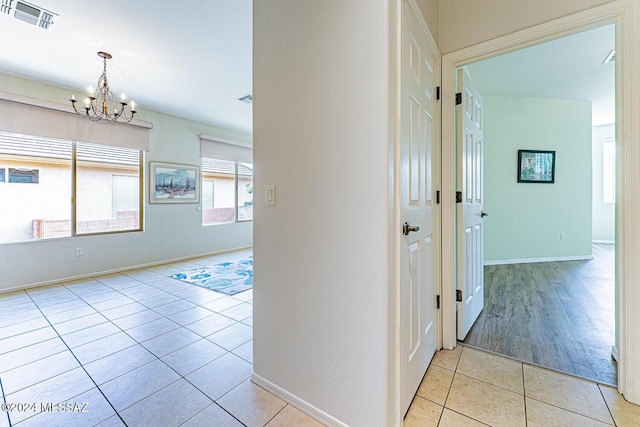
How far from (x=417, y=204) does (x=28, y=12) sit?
3.28 metres

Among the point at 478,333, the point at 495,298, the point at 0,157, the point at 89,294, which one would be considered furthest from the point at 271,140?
the point at 0,157

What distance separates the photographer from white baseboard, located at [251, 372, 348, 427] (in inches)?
50.9

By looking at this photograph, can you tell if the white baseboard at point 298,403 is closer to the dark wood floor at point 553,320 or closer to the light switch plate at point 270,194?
the light switch plate at point 270,194

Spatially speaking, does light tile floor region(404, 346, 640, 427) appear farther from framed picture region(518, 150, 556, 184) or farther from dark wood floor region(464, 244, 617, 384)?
framed picture region(518, 150, 556, 184)

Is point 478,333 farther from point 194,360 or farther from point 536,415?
point 194,360

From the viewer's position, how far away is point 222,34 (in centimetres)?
250

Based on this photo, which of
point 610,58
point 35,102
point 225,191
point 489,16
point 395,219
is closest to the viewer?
point 395,219

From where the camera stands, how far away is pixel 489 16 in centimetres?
178

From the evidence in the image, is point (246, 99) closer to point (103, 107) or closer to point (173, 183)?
point (103, 107)

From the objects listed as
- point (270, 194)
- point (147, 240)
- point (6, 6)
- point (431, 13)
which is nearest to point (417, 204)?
point (270, 194)

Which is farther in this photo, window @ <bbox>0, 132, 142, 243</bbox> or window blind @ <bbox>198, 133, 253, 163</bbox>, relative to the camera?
window blind @ <bbox>198, 133, 253, 163</bbox>

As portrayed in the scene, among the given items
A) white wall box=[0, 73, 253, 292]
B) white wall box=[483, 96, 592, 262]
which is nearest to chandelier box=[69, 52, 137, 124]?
white wall box=[0, 73, 253, 292]

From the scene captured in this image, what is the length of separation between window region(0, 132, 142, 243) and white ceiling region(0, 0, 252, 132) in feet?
2.69

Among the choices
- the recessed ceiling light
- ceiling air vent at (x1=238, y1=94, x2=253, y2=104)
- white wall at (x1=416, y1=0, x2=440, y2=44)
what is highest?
the recessed ceiling light
